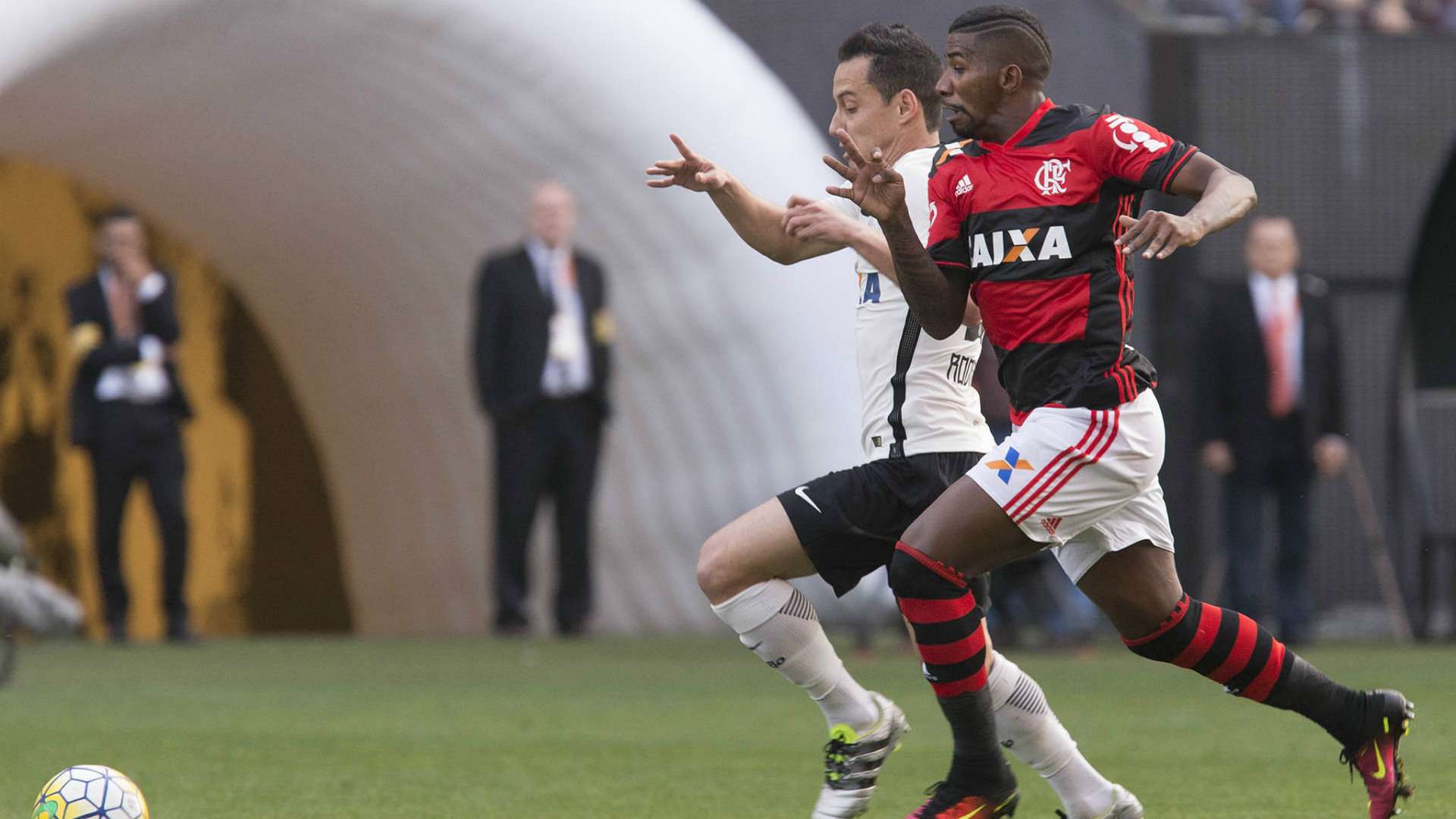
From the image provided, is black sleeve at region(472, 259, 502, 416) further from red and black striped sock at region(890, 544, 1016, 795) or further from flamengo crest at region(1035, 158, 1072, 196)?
flamengo crest at region(1035, 158, 1072, 196)

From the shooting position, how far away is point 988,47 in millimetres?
4699

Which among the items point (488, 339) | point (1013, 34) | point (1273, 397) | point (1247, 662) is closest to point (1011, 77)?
point (1013, 34)

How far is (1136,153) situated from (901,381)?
86 cm

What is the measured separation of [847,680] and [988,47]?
148 centimetres

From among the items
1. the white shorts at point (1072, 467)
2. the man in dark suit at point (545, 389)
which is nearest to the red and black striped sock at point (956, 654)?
the white shorts at point (1072, 467)

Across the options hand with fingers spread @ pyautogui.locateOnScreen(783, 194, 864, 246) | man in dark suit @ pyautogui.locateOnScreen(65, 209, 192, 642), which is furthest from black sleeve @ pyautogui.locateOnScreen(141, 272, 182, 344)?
hand with fingers spread @ pyautogui.locateOnScreen(783, 194, 864, 246)

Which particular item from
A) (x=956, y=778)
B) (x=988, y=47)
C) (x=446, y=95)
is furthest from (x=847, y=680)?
(x=446, y=95)

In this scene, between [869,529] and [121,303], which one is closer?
[869,529]

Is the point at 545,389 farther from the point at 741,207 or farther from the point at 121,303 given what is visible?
the point at 741,207

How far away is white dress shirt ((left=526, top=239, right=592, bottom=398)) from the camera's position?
12.3 metres

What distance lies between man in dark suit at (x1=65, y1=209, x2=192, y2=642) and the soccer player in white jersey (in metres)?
7.49

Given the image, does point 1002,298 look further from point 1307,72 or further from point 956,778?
point 1307,72

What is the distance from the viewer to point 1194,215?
4.21 metres

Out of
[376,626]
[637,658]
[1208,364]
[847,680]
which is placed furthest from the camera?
[376,626]
